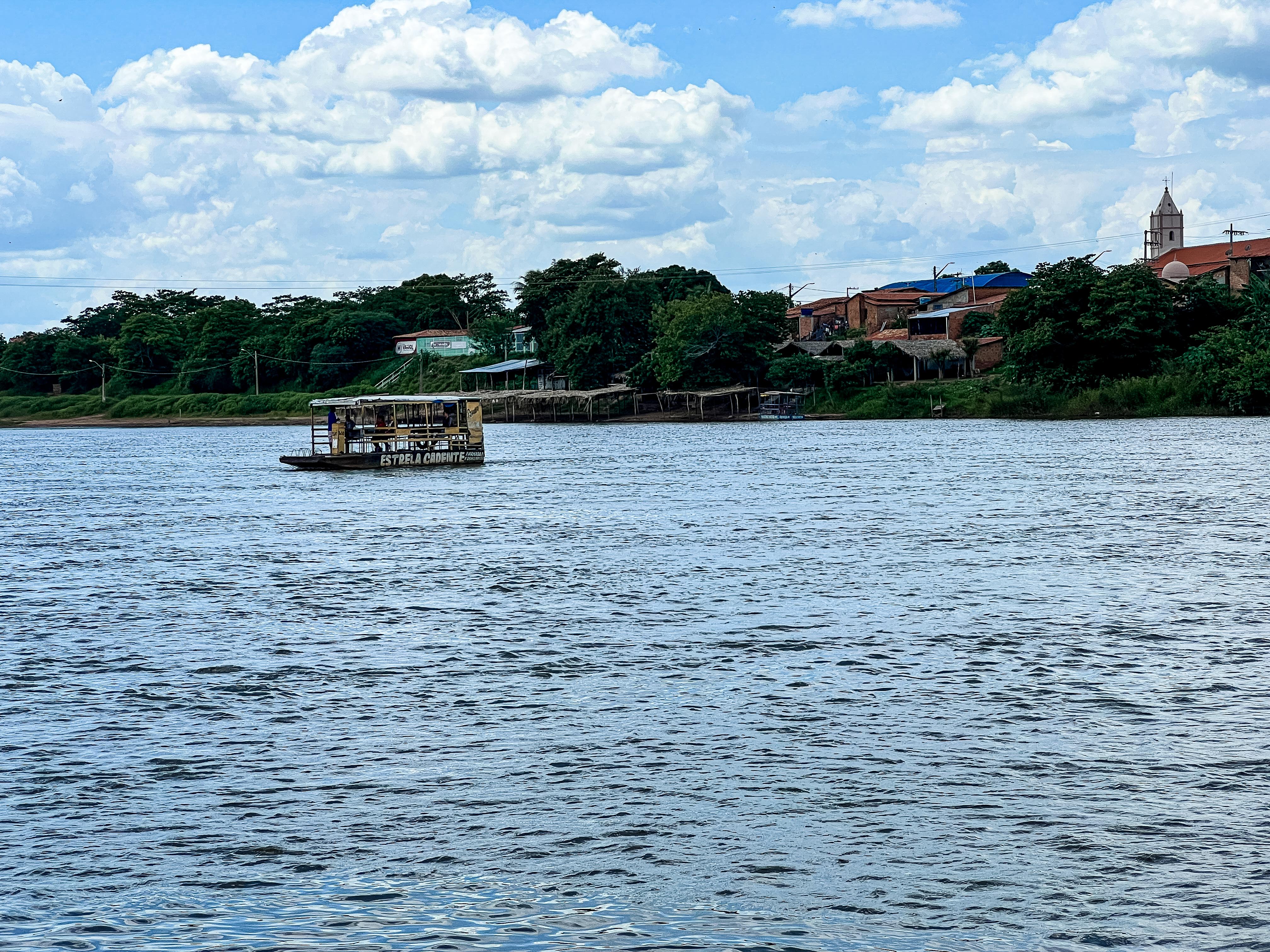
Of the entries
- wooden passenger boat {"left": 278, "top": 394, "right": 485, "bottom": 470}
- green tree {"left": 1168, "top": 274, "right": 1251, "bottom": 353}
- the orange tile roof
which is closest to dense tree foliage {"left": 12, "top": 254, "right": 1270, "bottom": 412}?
green tree {"left": 1168, "top": 274, "right": 1251, "bottom": 353}

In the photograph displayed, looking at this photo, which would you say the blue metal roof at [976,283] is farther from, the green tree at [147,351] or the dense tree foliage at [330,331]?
the green tree at [147,351]

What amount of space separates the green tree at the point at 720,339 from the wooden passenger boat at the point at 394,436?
40416 millimetres

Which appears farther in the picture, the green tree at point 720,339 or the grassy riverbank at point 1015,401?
A: the green tree at point 720,339

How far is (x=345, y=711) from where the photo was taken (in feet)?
44.3

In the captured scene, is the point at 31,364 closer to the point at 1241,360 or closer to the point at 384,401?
the point at 384,401

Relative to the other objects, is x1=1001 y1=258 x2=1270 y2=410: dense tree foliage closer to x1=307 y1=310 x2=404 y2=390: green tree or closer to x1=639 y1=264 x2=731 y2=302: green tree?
x1=639 y1=264 x2=731 y2=302: green tree

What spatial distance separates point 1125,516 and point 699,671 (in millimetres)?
19114

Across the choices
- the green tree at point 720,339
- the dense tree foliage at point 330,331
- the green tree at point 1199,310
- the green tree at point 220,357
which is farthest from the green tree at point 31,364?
the green tree at point 1199,310

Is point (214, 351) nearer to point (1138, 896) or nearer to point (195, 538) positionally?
point (195, 538)

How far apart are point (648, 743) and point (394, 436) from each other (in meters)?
45.5

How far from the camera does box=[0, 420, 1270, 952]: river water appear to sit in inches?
327

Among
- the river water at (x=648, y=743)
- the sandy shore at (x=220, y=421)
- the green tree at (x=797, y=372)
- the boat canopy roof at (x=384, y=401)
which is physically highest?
the green tree at (x=797, y=372)

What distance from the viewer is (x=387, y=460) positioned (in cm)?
5622

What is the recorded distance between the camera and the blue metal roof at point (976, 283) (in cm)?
10906
